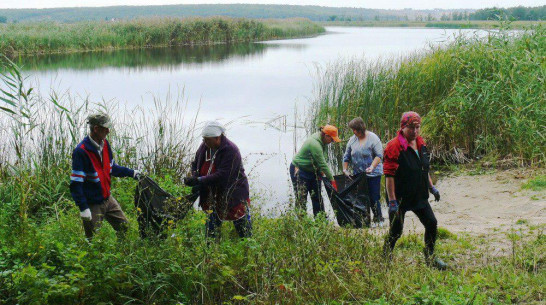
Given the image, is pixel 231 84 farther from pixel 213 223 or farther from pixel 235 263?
pixel 235 263

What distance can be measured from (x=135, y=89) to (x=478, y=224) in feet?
47.7

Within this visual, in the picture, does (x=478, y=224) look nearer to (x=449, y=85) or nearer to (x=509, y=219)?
(x=509, y=219)

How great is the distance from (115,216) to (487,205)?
548 centimetres

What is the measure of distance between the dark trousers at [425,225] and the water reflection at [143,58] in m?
19.0

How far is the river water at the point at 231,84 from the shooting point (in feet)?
42.2

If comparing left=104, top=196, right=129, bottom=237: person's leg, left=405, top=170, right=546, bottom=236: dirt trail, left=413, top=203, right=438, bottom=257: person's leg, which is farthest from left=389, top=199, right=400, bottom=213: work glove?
left=104, top=196, right=129, bottom=237: person's leg

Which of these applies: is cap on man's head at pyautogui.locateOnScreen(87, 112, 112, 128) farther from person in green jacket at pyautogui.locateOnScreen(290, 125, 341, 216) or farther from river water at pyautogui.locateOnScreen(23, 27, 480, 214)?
river water at pyautogui.locateOnScreen(23, 27, 480, 214)

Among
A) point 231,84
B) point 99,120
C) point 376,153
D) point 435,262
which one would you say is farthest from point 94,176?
point 231,84

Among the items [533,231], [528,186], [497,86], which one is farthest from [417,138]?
[497,86]

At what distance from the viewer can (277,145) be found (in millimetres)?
13164

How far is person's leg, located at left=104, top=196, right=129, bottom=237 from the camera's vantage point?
514cm

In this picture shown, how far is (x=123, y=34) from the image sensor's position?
32.8 metres

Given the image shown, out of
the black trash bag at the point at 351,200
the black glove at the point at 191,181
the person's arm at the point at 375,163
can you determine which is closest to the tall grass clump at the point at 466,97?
the person's arm at the point at 375,163

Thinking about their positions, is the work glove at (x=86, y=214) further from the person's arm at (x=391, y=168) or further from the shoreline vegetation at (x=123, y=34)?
the shoreline vegetation at (x=123, y=34)
